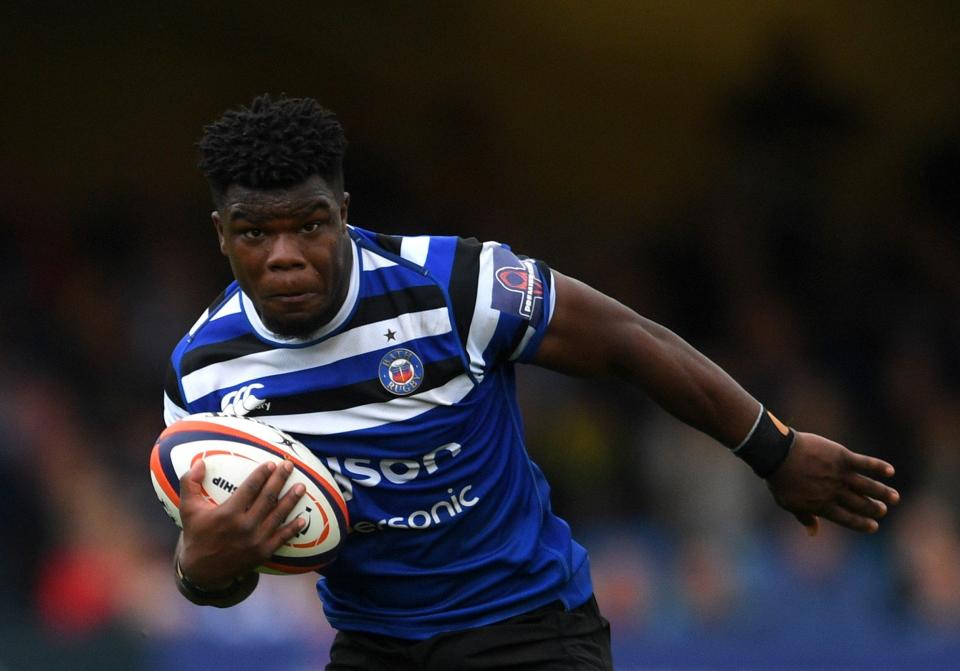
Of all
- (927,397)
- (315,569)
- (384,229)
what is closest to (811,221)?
(927,397)

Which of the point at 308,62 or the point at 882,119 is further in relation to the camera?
the point at 308,62

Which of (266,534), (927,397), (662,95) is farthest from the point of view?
(662,95)

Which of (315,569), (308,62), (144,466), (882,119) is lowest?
(144,466)

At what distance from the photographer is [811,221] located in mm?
9031

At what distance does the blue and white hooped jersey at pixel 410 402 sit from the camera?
11.8 ft

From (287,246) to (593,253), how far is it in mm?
6205

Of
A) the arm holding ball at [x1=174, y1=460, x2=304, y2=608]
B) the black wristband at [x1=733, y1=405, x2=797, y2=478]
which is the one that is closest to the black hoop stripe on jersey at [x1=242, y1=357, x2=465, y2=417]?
the arm holding ball at [x1=174, y1=460, x2=304, y2=608]

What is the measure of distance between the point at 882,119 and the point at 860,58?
411mm

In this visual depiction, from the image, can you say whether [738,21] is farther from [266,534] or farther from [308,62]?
[266,534]

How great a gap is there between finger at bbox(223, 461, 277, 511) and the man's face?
0.36m

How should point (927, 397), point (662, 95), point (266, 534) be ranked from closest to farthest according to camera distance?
1. point (266, 534)
2. point (927, 397)
3. point (662, 95)

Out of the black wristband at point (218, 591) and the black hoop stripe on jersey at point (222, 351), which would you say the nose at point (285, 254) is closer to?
the black hoop stripe on jersey at point (222, 351)

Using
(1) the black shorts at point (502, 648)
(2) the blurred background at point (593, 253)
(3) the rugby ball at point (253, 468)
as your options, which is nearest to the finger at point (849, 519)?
(1) the black shorts at point (502, 648)

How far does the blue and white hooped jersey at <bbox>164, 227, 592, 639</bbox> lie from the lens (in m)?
3.60
